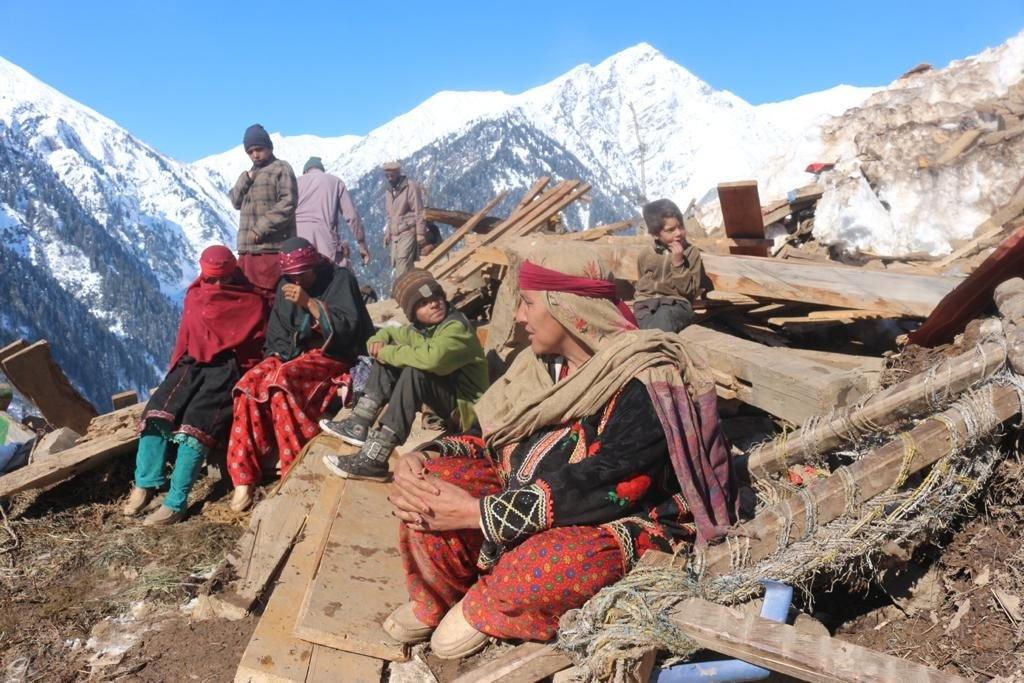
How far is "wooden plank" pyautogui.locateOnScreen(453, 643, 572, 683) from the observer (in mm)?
2281

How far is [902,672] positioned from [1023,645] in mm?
562

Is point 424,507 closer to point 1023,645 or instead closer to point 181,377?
point 1023,645

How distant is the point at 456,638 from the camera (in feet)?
Result: 8.48

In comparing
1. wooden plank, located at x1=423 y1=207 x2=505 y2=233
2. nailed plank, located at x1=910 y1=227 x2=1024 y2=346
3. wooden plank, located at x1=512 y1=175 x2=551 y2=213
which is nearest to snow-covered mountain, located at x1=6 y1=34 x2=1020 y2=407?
wooden plank, located at x1=423 y1=207 x2=505 y2=233

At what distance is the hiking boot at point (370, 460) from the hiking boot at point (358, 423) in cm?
18

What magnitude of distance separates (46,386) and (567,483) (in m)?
5.47

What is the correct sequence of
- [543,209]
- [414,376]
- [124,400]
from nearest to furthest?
[414,376] < [124,400] < [543,209]

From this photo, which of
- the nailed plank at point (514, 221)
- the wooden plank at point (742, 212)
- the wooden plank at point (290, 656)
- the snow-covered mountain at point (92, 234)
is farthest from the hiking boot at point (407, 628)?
the snow-covered mountain at point (92, 234)

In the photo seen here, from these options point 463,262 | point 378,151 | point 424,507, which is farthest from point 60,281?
point 424,507

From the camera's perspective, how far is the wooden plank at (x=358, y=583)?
278 cm

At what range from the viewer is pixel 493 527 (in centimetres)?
231

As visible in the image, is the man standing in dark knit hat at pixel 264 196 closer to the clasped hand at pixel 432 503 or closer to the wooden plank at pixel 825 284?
the wooden plank at pixel 825 284

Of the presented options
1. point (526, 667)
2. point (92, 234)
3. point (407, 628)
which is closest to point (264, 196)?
point (407, 628)

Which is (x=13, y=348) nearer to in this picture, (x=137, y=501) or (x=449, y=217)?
(x=137, y=501)
